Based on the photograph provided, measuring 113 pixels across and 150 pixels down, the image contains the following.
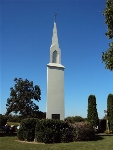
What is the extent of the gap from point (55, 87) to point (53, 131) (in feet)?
27.6

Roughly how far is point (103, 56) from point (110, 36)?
3.01ft

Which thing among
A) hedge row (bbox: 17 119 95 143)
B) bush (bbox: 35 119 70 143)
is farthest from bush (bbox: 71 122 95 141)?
bush (bbox: 35 119 70 143)

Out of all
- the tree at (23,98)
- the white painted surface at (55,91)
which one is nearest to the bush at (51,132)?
the white painted surface at (55,91)

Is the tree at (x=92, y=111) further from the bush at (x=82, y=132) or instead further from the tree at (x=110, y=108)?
the bush at (x=82, y=132)

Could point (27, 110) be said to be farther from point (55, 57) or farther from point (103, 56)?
point (103, 56)

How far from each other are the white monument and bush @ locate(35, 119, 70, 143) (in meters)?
6.95

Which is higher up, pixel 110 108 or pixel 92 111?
pixel 110 108

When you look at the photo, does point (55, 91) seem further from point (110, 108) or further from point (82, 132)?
point (82, 132)

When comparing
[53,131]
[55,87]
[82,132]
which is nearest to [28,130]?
[53,131]

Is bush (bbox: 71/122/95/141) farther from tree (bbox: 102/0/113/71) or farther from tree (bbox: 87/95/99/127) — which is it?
tree (bbox: 87/95/99/127)

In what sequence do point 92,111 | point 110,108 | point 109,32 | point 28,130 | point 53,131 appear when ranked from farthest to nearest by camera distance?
point 92,111
point 110,108
point 28,130
point 53,131
point 109,32

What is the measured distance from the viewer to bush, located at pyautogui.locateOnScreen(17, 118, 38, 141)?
17828mm

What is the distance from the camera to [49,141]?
16562mm

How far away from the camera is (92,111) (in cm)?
2853
